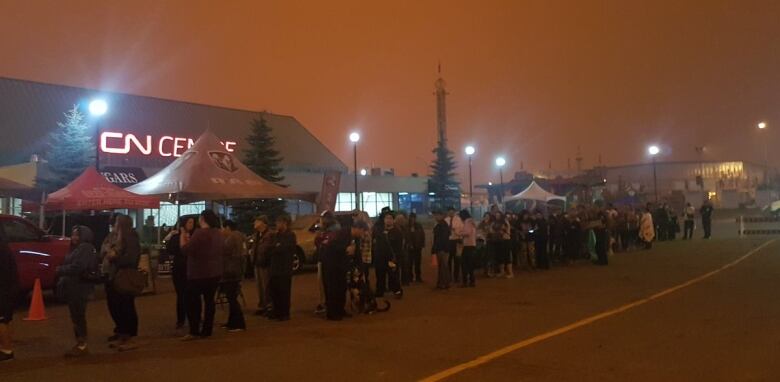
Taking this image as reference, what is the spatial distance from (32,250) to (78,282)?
586 cm

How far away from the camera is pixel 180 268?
9.69 m

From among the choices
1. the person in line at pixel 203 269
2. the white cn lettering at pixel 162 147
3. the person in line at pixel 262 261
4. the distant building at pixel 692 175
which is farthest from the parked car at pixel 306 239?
the distant building at pixel 692 175

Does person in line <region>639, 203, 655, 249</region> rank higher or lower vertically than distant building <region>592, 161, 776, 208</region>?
lower

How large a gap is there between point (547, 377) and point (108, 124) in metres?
40.6

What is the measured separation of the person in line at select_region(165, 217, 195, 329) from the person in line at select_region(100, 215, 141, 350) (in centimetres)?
85

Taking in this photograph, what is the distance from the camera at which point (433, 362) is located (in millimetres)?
7750

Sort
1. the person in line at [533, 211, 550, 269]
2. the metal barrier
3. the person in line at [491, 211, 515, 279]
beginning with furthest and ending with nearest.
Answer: the metal barrier, the person in line at [533, 211, 550, 269], the person in line at [491, 211, 515, 279]

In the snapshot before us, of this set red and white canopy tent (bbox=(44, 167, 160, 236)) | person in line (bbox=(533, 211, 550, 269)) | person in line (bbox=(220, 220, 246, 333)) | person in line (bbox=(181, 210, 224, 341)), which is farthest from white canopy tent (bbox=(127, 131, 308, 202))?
person in line (bbox=(181, 210, 224, 341))

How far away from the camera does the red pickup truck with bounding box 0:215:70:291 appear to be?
12.9 m

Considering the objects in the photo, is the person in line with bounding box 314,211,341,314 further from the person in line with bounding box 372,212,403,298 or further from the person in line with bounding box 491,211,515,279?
the person in line with bounding box 491,211,515,279

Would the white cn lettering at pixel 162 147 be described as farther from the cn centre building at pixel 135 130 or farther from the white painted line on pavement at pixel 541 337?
the white painted line on pavement at pixel 541 337

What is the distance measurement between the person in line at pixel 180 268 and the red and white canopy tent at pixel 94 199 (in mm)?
7181

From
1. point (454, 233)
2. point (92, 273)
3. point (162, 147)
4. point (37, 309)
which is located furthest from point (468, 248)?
point (162, 147)

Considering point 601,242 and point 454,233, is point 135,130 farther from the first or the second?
point 454,233
